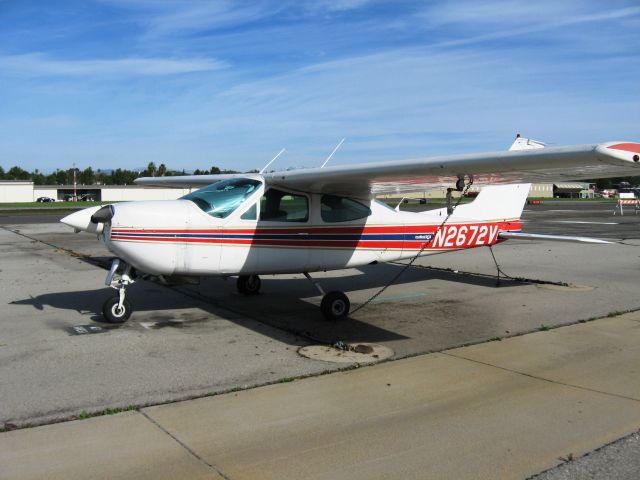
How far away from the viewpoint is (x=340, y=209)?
27.5 feet

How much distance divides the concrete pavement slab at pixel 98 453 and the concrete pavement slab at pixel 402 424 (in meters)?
0.15

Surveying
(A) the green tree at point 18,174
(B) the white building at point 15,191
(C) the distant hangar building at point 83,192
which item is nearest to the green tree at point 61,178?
(A) the green tree at point 18,174

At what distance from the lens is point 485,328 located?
7.45 m

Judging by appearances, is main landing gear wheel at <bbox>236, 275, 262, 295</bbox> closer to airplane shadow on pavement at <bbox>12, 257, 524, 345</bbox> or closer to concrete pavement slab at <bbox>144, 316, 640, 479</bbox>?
airplane shadow on pavement at <bbox>12, 257, 524, 345</bbox>

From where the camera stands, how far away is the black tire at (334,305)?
780 cm

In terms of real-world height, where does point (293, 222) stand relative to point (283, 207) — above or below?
below

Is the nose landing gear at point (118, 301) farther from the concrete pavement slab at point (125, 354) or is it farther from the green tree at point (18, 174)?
the green tree at point (18, 174)

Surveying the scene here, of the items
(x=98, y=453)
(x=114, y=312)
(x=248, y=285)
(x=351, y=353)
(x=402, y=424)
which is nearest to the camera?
(x=98, y=453)

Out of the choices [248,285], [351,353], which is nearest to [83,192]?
[248,285]

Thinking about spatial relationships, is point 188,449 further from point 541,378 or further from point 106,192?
point 106,192

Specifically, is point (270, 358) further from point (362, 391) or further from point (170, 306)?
point (170, 306)

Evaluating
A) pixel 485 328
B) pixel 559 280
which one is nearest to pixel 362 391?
pixel 485 328

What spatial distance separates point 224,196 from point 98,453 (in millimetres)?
4306

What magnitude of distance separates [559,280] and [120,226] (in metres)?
8.47
